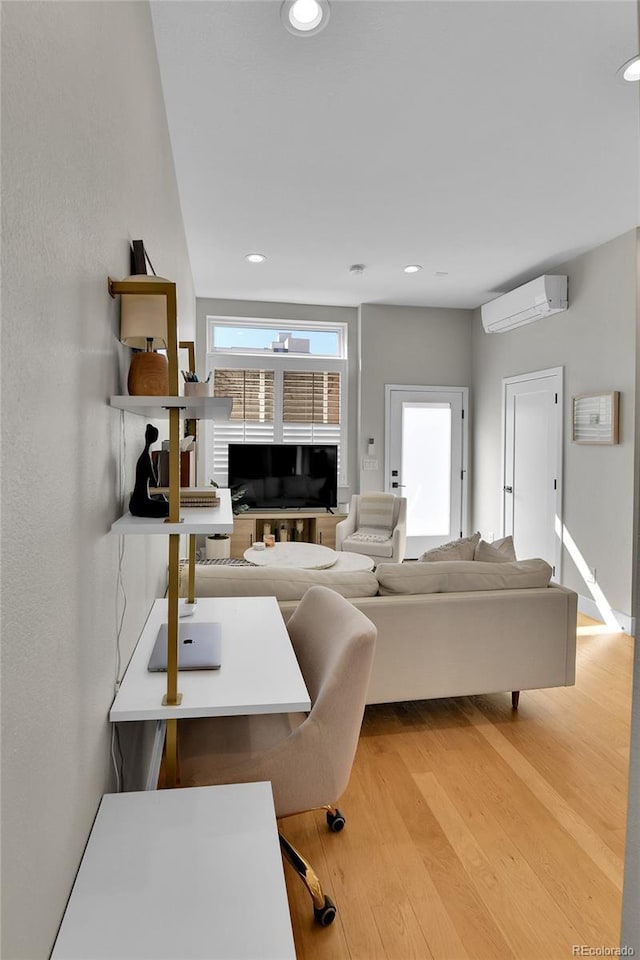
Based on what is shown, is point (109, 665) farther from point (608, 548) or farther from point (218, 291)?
point (218, 291)

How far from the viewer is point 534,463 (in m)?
5.12

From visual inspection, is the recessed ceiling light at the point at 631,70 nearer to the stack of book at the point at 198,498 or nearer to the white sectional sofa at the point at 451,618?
the white sectional sofa at the point at 451,618

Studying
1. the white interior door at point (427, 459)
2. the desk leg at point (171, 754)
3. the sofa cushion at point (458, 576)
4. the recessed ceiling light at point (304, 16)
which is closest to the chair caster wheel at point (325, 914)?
the desk leg at point (171, 754)

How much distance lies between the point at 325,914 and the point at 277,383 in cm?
502

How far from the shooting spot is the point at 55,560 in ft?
2.69

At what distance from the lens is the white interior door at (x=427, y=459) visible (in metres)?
6.07

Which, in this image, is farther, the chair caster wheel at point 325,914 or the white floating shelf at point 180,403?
the chair caster wheel at point 325,914

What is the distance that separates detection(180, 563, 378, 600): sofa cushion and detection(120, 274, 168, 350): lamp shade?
1.18 metres

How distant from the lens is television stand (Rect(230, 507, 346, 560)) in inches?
217

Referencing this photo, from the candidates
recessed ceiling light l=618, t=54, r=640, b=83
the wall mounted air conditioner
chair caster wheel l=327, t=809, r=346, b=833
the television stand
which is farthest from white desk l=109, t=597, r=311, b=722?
the wall mounted air conditioner

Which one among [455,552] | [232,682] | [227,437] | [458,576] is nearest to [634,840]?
[232,682]

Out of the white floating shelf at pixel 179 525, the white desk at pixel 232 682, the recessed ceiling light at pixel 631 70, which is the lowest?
the white desk at pixel 232 682

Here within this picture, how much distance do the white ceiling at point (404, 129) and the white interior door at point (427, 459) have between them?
1.83m

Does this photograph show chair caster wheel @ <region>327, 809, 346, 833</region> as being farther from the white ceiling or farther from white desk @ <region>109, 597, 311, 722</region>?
the white ceiling
